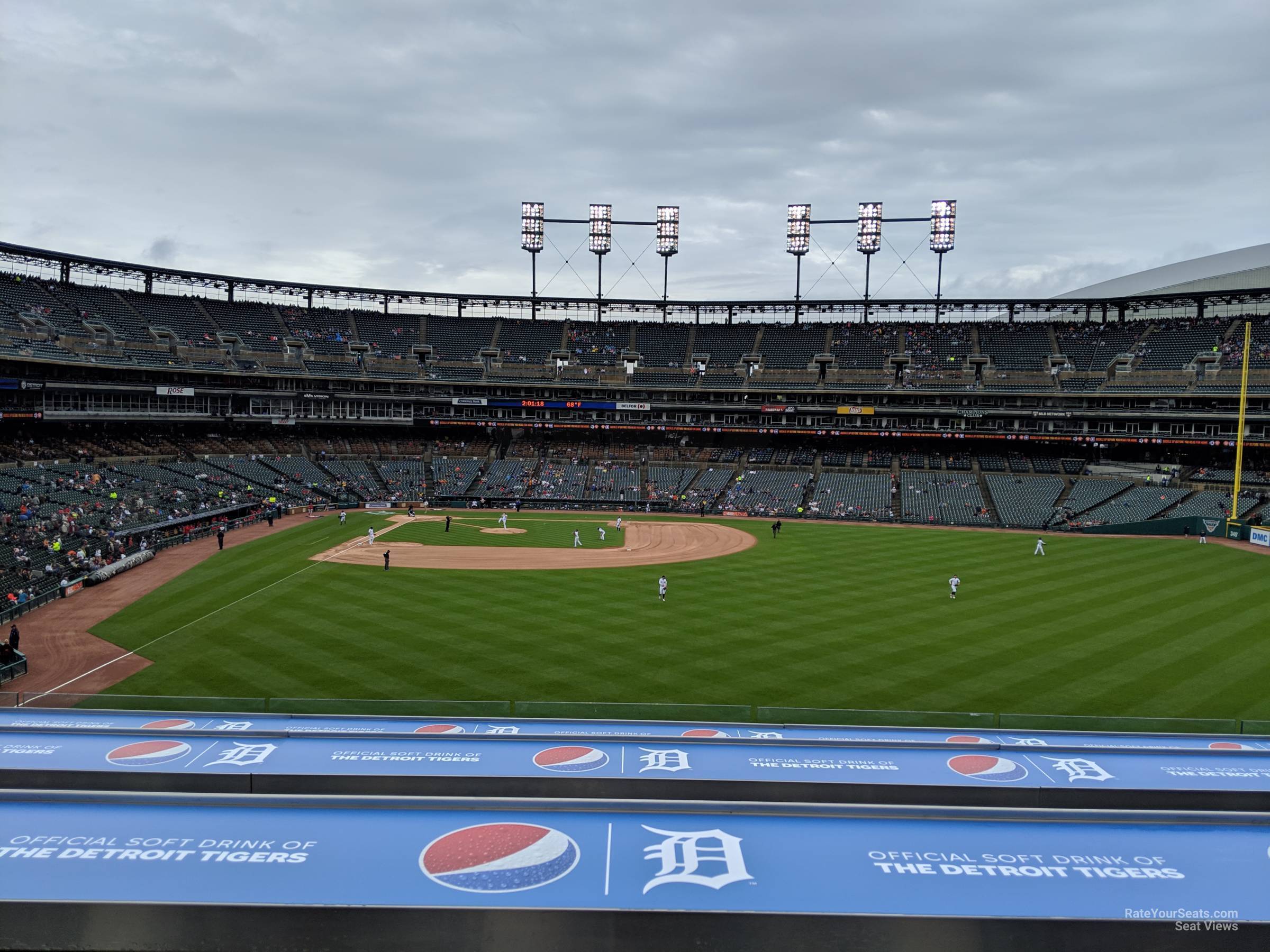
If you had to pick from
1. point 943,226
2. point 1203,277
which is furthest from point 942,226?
point 1203,277

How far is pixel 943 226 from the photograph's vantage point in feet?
253

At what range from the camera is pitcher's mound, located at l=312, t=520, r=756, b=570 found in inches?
1581

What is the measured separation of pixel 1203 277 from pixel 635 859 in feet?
428

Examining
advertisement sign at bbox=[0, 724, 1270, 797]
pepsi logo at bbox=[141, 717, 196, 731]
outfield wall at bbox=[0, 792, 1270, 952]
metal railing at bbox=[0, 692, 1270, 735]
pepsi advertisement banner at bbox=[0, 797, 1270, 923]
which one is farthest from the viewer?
metal railing at bbox=[0, 692, 1270, 735]

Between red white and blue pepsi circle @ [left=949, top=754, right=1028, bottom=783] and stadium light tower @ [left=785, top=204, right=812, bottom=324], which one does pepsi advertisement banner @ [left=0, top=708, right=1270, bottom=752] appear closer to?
red white and blue pepsi circle @ [left=949, top=754, right=1028, bottom=783]

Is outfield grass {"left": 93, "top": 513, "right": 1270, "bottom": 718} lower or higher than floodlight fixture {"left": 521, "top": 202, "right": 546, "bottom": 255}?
lower

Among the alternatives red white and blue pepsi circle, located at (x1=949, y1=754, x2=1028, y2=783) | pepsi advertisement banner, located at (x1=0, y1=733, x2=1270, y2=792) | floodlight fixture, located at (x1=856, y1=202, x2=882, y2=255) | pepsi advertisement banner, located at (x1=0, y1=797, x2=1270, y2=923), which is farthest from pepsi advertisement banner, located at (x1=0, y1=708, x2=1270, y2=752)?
floodlight fixture, located at (x1=856, y1=202, x2=882, y2=255)

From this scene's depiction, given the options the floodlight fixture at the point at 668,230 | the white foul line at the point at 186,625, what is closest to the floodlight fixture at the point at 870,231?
the floodlight fixture at the point at 668,230

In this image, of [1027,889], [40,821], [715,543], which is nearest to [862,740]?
[1027,889]

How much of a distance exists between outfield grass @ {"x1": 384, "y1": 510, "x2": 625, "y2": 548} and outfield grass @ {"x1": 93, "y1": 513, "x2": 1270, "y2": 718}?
25.8 feet

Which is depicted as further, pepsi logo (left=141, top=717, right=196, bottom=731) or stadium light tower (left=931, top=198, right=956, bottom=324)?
stadium light tower (left=931, top=198, right=956, bottom=324)

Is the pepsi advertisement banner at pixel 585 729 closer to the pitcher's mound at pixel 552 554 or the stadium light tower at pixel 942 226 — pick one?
the pitcher's mound at pixel 552 554

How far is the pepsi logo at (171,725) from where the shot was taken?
35.1 feet

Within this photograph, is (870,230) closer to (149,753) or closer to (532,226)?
(532,226)
